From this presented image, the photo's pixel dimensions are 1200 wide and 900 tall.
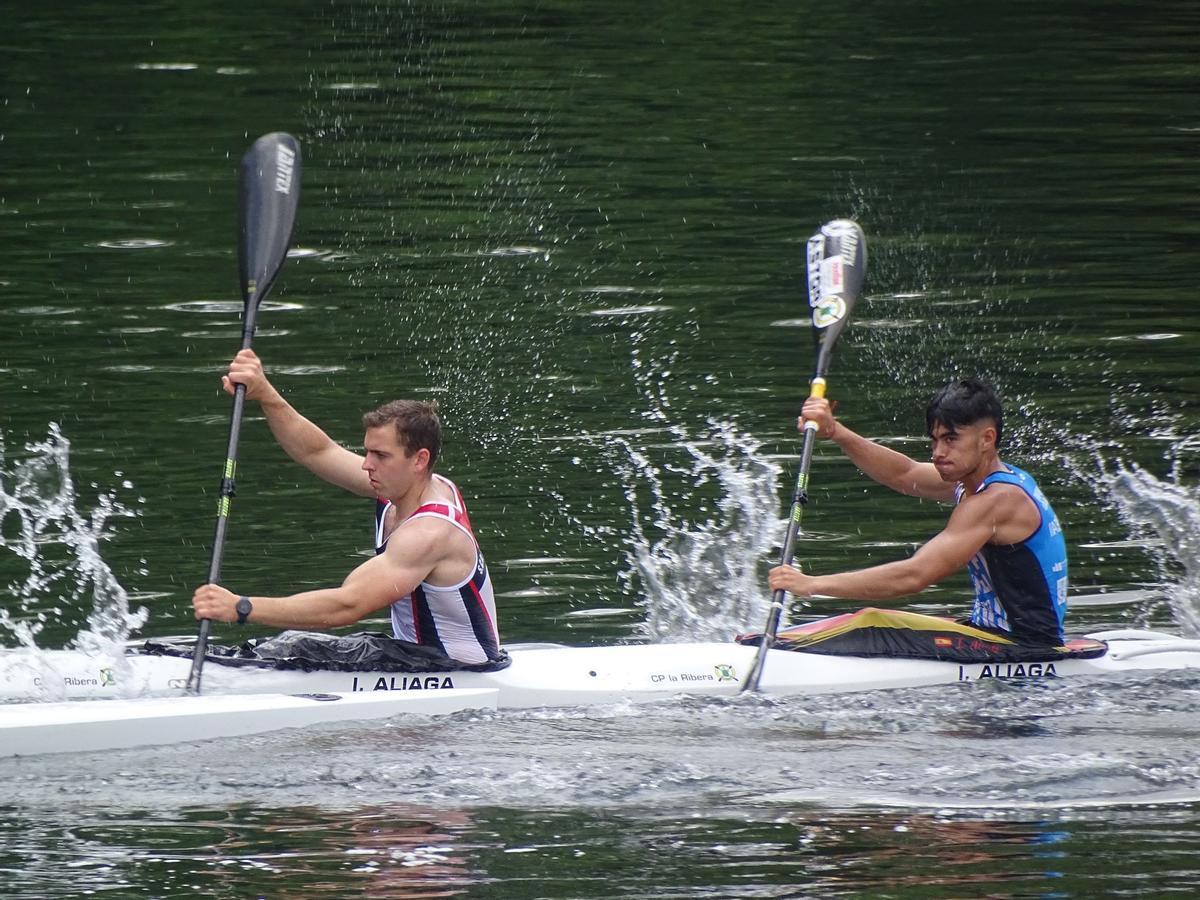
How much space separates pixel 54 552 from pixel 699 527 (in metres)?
3.48

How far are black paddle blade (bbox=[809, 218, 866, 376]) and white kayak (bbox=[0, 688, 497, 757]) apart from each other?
9.99ft

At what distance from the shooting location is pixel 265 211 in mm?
10266

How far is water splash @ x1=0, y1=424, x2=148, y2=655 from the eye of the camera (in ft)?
32.6

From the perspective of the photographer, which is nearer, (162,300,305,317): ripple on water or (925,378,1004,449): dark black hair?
(925,378,1004,449): dark black hair

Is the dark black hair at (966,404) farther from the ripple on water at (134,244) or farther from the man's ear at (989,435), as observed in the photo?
the ripple on water at (134,244)

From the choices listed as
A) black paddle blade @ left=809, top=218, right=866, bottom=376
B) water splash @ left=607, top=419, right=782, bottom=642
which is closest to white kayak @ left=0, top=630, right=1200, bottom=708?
water splash @ left=607, top=419, right=782, bottom=642

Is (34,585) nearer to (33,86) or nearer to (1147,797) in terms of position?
(1147,797)

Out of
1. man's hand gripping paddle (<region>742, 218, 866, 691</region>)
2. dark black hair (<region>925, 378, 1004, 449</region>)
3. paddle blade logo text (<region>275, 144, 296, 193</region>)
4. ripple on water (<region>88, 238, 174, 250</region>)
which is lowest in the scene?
dark black hair (<region>925, 378, 1004, 449</region>)

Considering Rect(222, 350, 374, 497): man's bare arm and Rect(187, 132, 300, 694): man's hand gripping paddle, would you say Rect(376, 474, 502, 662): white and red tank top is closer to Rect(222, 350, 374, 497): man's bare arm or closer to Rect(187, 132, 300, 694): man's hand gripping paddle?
Rect(222, 350, 374, 497): man's bare arm

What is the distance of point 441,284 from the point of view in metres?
16.9

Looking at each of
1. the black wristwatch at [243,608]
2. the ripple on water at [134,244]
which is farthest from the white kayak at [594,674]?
the ripple on water at [134,244]

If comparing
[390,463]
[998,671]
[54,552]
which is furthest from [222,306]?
[998,671]

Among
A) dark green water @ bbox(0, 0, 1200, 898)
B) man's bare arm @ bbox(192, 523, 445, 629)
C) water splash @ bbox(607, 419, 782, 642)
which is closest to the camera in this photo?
dark green water @ bbox(0, 0, 1200, 898)

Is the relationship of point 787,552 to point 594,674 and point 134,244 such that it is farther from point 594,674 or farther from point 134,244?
point 134,244
